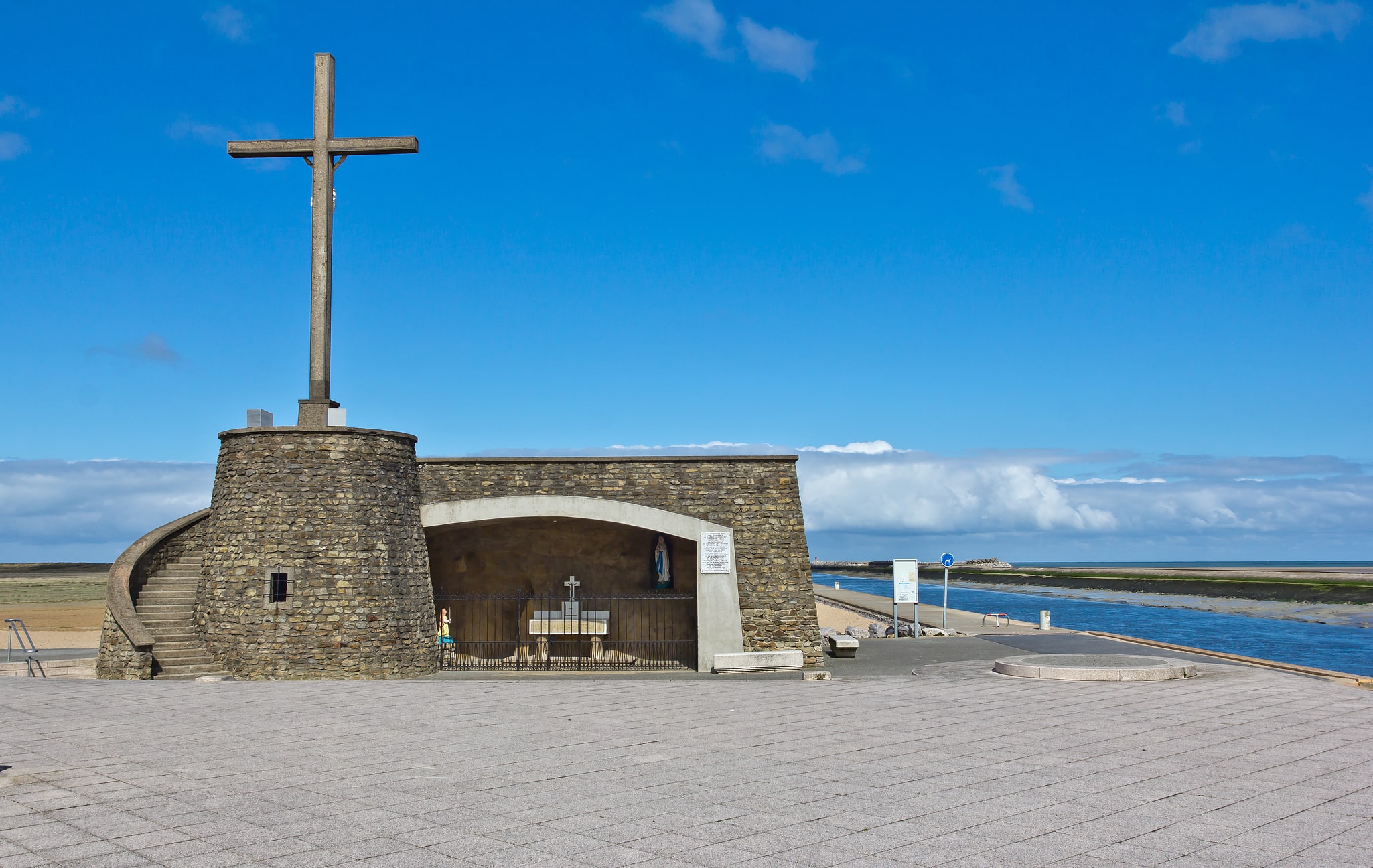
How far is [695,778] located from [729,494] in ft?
36.2

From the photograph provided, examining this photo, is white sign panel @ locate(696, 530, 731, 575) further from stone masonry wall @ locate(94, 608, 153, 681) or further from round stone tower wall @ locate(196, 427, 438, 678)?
stone masonry wall @ locate(94, 608, 153, 681)

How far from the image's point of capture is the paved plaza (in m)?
6.51

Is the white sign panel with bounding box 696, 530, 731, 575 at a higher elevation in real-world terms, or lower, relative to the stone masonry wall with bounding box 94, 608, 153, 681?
higher

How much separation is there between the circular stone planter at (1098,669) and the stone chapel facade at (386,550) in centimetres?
398

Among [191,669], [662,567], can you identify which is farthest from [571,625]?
[191,669]

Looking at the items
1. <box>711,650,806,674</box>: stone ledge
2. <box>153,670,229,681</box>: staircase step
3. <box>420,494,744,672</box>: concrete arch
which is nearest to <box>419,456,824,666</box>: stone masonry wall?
<box>420,494,744,672</box>: concrete arch

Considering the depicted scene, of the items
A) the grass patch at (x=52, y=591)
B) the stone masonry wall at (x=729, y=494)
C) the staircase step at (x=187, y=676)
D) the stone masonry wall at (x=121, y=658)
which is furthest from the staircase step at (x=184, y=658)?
the grass patch at (x=52, y=591)

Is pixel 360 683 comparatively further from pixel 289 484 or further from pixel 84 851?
pixel 84 851

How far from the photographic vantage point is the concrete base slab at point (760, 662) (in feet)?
56.9

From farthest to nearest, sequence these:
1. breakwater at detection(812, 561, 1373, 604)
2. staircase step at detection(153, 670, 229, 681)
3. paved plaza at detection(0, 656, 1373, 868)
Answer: breakwater at detection(812, 561, 1373, 604), staircase step at detection(153, 670, 229, 681), paved plaza at detection(0, 656, 1373, 868)

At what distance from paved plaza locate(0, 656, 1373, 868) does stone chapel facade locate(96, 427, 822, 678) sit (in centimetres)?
260

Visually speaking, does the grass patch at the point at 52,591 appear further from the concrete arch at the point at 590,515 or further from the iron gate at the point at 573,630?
the concrete arch at the point at 590,515

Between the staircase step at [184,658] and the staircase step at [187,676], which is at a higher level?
the staircase step at [184,658]

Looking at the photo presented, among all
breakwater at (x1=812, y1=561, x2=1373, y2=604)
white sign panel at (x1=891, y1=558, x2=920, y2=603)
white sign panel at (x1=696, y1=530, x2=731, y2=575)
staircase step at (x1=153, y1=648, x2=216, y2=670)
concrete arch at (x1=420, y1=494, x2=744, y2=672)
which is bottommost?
breakwater at (x1=812, y1=561, x2=1373, y2=604)
